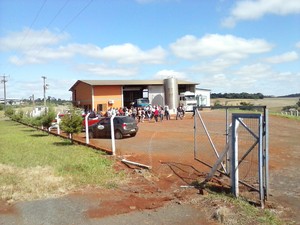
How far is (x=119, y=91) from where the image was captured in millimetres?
50062

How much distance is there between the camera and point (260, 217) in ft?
21.4

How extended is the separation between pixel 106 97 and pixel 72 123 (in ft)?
94.3

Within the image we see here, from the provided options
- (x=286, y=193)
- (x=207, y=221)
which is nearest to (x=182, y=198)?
(x=207, y=221)

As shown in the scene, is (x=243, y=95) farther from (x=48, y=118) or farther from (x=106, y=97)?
(x=48, y=118)

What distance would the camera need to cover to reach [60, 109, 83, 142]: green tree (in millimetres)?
19980

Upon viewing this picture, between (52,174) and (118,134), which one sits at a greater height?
(118,134)

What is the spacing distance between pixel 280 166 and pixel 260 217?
5584mm

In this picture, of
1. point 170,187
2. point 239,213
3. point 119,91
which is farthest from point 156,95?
point 239,213

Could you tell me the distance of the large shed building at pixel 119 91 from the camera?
1902 inches

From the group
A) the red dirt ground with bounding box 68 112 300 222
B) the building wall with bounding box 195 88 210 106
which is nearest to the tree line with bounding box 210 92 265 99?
the building wall with bounding box 195 88 210 106

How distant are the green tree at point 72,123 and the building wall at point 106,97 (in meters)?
27.3

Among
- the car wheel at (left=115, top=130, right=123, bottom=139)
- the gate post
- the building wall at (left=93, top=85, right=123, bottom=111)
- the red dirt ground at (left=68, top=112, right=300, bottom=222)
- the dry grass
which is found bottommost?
the red dirt ground at (left=68, top=112, right=300, bottom=222)

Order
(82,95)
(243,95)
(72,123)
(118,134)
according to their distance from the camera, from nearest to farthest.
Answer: (72,123) → (118,134) → (82,95) → (243,95)

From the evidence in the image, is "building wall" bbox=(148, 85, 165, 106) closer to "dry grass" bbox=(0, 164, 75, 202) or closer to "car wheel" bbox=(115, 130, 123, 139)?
"car wheel" bbox=(115, 130, 123, 139)
